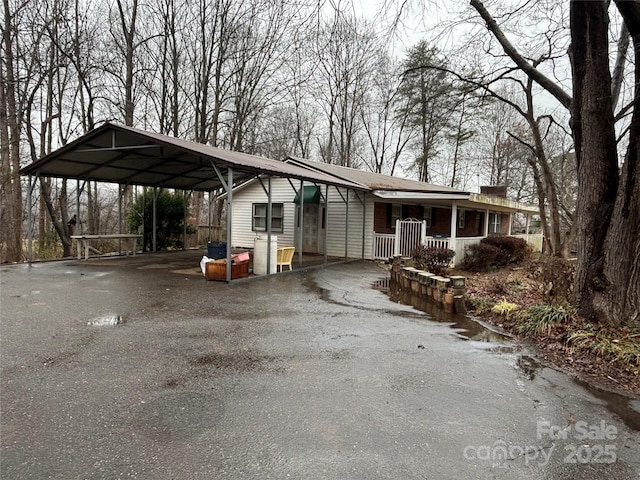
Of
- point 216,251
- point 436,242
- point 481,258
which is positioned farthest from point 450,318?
point 216,251

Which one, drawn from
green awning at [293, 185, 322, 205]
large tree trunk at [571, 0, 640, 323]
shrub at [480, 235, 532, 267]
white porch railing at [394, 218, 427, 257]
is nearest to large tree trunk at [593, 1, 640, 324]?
large tree trunk at [571, 0, 640, 323]

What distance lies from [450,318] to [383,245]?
8.46m

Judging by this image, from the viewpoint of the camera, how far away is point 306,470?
246cm

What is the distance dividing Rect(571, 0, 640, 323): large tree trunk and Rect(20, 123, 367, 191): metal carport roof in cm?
652

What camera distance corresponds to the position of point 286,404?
336cm

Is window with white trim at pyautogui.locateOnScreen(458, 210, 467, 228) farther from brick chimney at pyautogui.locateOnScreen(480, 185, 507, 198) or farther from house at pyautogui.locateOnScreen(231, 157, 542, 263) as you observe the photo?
brick chimney at pyautogui.locateOnScreen(480, 185, 507, 198)

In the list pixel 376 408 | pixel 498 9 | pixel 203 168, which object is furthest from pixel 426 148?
pixel 376 408

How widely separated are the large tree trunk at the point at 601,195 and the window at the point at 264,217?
12459 mm

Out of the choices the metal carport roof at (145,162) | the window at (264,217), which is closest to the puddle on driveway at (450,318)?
the metal carport roof at (145,162)

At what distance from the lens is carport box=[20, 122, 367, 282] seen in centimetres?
947

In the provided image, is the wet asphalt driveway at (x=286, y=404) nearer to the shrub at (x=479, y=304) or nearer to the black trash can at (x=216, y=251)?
the shrub at (x=479, y=304)

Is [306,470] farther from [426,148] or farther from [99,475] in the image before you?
[426,148]

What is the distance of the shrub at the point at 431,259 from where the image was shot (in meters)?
10.6

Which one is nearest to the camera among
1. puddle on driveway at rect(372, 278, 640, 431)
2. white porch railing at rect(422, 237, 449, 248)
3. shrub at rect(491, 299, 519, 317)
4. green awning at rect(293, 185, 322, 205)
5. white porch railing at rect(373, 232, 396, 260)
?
puddle on driveway at rect(372, 278, 640, 431)
